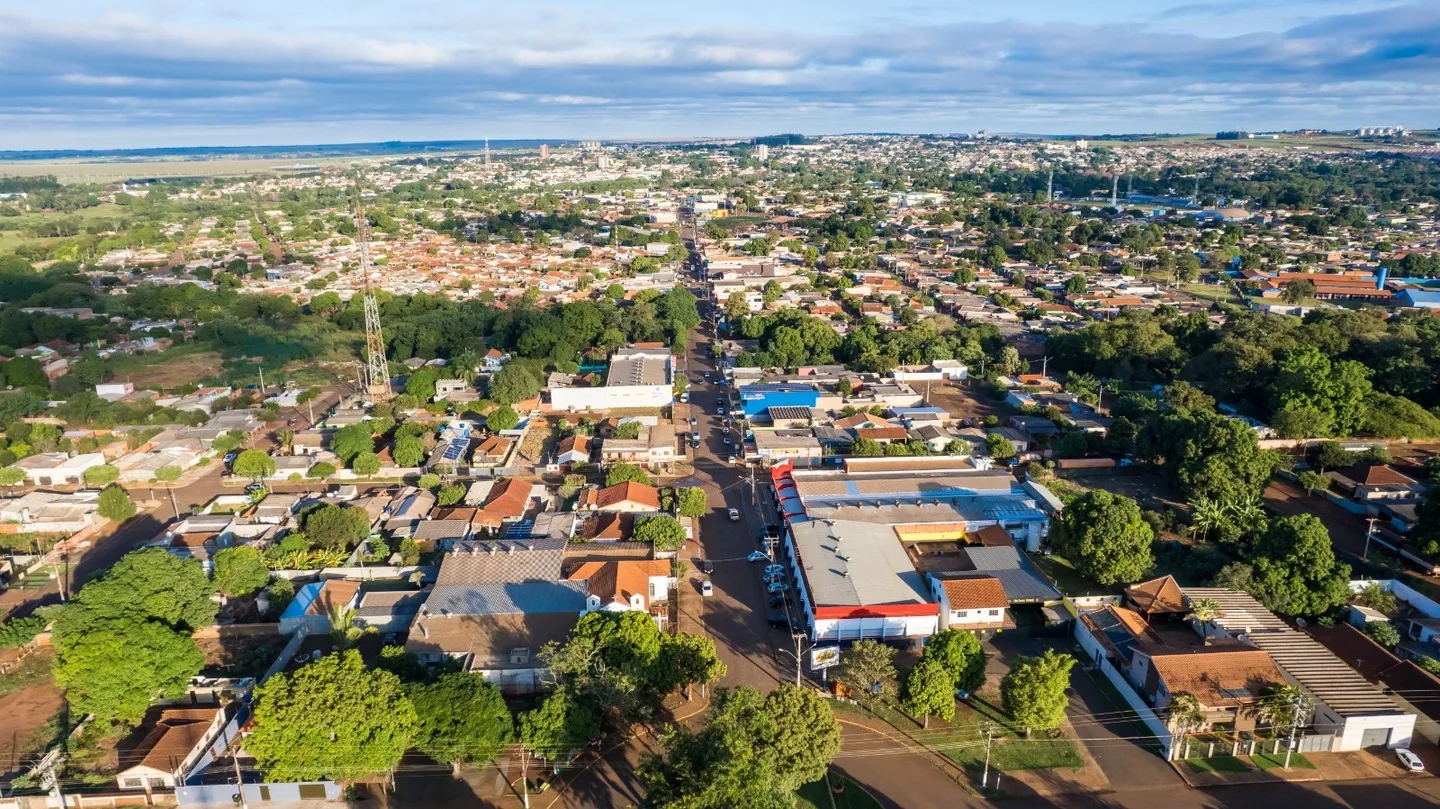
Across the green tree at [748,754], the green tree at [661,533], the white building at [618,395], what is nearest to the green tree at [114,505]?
the white building at [618,395]

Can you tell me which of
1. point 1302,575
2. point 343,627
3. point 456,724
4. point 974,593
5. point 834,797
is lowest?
point 834,797

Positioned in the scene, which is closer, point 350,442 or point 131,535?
point 131,535

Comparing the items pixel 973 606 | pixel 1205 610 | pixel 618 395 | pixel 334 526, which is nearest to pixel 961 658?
pixel 973 606

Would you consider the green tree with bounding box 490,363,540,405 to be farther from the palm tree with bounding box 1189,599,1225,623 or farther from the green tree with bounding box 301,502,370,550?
the palm tree with bounding box 1189,599,1225,623

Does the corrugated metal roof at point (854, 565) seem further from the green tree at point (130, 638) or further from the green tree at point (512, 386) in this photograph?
the green tree at point (512, 386)

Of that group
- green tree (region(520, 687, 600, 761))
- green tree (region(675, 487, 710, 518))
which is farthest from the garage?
green tree (region(675, 487, 710, 518))

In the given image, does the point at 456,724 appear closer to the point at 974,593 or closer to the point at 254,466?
the point at 974,593
